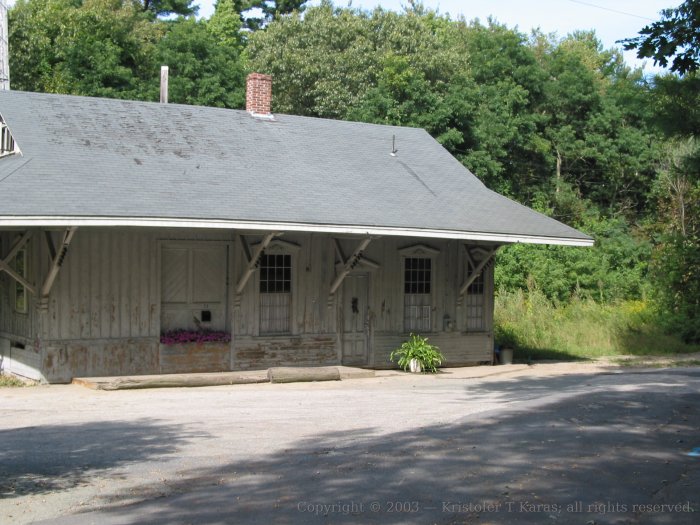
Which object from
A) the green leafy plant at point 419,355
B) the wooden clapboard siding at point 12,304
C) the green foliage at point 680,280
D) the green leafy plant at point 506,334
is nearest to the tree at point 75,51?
the green leafy plant at point 506,334

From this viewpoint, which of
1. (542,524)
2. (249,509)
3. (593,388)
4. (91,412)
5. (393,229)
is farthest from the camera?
(393,229)

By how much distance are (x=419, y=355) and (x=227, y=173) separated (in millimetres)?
5512

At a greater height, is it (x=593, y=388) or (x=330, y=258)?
(x=330, y=258)

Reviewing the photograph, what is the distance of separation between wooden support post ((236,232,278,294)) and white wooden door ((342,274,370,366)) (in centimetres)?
247

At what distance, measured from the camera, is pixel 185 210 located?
1556 cm

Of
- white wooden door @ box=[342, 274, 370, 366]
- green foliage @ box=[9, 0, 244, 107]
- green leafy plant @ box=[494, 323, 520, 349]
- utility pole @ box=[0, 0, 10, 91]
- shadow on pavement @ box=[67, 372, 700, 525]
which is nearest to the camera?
shadow on pavement @ box=[67, 372, 700, 525]

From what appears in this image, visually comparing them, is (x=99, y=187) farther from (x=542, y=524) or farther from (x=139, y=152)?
(x=542, y=524)

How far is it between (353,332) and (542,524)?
12647 mm

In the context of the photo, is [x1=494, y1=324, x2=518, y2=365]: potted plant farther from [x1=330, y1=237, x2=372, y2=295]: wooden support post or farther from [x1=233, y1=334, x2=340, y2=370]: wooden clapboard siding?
[x1=330, y1=237, x2=372, y2=295]: wooden support post

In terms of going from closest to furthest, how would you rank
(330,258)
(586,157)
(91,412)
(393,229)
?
(91,412), (393,229), (330,258), (586,157)

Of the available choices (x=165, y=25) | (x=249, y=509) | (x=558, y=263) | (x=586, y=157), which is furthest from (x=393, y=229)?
(x=165, y=25)

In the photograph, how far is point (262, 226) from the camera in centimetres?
1598

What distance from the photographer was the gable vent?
17672mm

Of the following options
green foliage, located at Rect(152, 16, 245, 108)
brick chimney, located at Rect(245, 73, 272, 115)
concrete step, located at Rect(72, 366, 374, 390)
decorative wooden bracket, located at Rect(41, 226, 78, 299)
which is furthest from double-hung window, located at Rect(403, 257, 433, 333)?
green foliage, located at Rect(152, 16, 245, 108)
